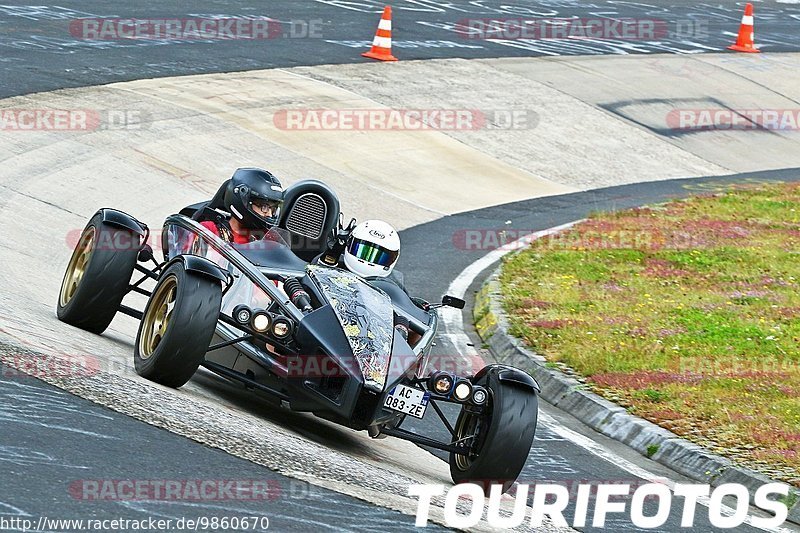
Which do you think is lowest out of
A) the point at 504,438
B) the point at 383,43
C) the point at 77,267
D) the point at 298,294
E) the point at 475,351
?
the point at 475,351

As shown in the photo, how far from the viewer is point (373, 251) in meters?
8.70

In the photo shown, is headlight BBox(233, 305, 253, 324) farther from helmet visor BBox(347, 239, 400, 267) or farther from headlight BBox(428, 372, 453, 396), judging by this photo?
helmet visor BBox(347, 239, 400, 267)

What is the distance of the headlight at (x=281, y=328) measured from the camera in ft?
24.8

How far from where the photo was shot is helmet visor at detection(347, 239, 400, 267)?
870 centimetres

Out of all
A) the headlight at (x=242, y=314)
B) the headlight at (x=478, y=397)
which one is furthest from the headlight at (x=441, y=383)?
the headlight at (x=242, y=314)

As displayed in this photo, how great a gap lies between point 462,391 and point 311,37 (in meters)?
17.6

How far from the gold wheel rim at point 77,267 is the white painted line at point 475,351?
137 inches

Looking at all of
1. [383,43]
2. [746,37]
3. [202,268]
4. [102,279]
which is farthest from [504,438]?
[746,37]

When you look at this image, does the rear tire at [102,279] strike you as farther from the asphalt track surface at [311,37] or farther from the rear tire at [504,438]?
the asphalt track surface at [311,37]

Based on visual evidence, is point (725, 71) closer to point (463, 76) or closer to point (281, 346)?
point (463, 76)

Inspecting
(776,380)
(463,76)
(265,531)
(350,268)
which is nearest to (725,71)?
(463,76)

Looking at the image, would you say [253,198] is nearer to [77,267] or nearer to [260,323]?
[77,267]

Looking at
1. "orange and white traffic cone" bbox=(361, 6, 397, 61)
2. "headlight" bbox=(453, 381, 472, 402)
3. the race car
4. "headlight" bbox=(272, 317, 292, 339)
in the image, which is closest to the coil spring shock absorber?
the race car

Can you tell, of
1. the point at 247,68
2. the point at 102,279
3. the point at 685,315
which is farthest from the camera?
the point at 247,68
